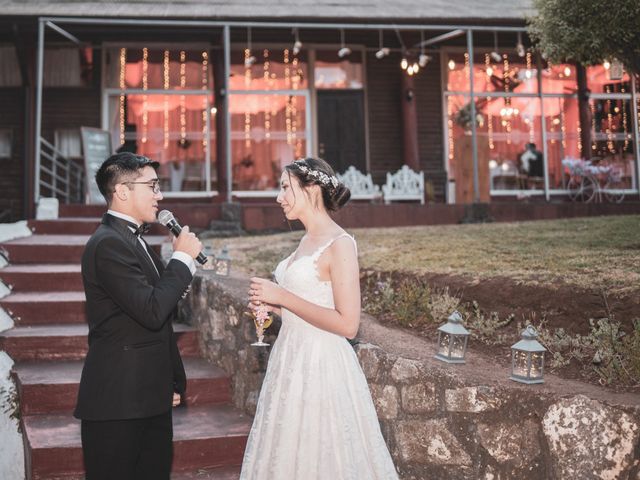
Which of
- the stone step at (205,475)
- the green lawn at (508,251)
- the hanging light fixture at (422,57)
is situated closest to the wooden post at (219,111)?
the green lawn at (508,251)

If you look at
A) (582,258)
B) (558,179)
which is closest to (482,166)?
(558,179)

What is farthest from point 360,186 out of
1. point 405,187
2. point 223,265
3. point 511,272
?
point 511,272

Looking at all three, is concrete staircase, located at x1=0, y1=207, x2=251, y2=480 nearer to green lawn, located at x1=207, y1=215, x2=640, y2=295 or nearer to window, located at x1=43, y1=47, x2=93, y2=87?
green lawn, located at x1=207, y1=215, x2=640, y2=295

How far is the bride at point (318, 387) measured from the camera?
2.75 m

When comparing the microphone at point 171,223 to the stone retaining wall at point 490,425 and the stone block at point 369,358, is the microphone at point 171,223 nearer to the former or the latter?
the stone block at point 369,358

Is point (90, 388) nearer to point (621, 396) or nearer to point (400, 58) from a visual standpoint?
point (621, 396)

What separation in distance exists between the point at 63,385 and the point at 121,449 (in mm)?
2342

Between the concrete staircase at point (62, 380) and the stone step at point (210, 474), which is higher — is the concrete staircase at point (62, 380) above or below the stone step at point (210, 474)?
above

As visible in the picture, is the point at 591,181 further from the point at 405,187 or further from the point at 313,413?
the point at 313,413

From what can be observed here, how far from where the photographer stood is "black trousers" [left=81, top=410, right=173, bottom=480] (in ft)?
8.93

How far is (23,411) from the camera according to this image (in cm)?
480

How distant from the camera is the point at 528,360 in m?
3.42

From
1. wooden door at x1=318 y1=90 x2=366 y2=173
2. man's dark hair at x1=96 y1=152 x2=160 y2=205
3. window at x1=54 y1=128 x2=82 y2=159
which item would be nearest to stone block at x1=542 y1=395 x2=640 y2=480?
man's dark hair at x1=96 y1=152 x2=160 y2=205

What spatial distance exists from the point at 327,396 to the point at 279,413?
0.77 feet
